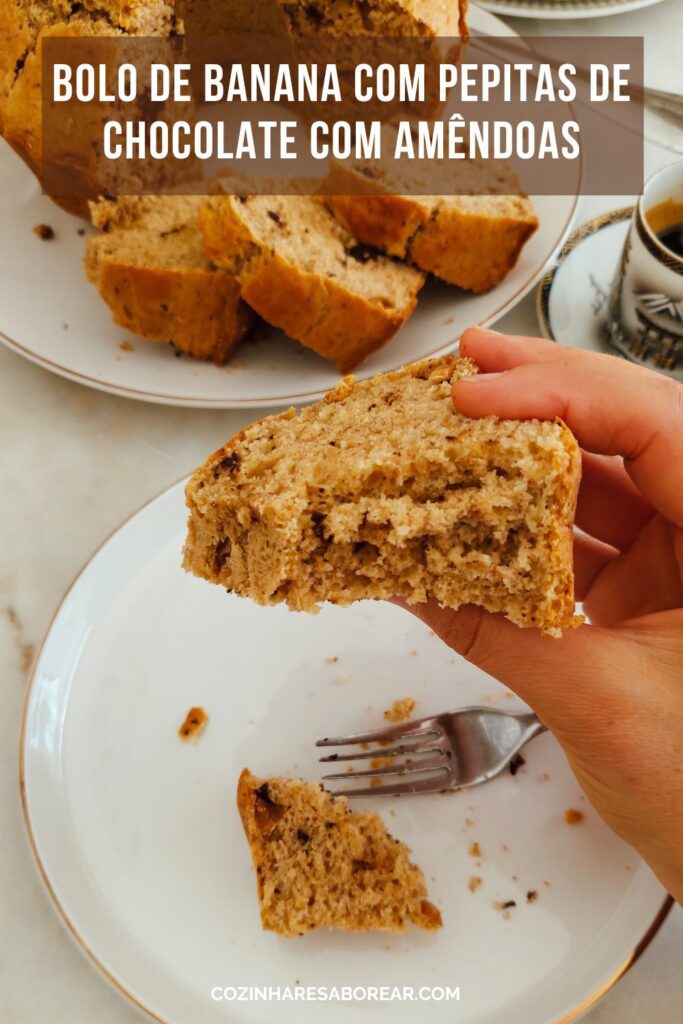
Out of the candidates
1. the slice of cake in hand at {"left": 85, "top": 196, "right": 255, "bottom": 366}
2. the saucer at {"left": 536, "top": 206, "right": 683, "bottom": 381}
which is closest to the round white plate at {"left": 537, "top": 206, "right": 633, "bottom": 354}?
the saucer at {"left": 536, "top": 206, "right": 683, "bottom": 381}

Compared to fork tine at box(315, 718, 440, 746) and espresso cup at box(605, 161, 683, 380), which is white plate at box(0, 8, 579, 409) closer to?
espresso cup at box(605, 161, 683, 380)

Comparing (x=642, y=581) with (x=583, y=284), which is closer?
(x=642, y=581)

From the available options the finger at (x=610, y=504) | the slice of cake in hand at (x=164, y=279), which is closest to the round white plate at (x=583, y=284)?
the finger at (x=610, y=504)

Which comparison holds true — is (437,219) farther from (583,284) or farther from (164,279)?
(164,279)

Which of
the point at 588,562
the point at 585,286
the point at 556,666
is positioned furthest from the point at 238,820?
the point at 585,286

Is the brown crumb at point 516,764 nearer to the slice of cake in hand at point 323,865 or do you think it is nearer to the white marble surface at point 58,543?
the slice of cake in hand at point 323,865
